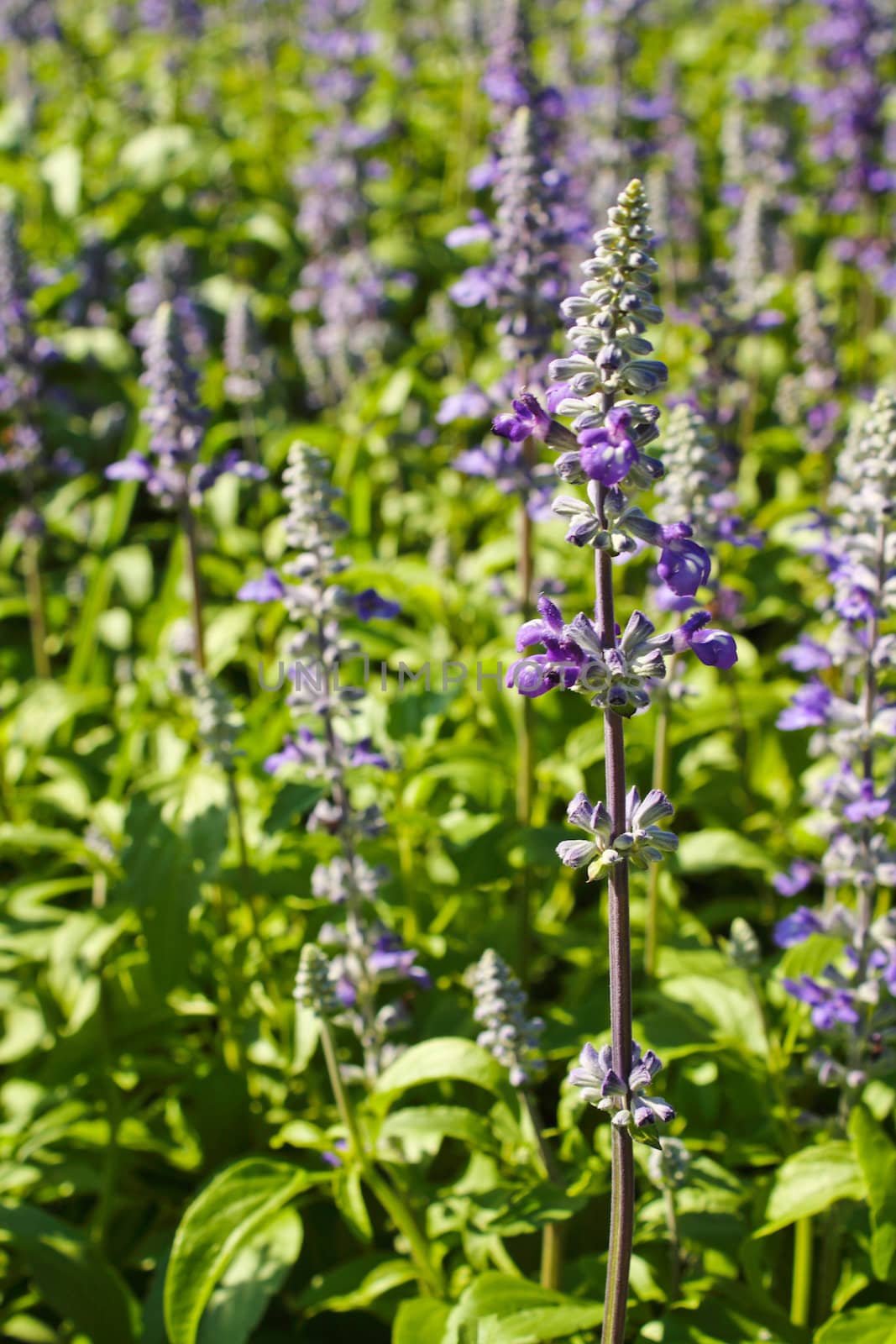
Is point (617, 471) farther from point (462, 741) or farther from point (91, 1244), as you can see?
A: point (91, 1244)

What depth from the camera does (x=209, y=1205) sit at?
165 inches

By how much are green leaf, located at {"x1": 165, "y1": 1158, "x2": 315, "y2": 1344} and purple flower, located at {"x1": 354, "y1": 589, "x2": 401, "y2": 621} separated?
2007 mm

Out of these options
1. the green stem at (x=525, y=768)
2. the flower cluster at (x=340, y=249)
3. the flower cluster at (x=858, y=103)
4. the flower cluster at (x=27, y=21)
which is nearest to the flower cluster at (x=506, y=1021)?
the green stem at (x=525, y=768)

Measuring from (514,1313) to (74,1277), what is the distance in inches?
75.2

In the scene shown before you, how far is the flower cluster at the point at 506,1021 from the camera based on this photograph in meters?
3.86

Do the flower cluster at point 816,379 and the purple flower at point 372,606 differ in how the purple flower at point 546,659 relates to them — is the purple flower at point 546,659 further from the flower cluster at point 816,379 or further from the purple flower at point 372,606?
the flower cluster at point 816,379

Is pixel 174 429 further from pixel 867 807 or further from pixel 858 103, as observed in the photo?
pixel 858 103

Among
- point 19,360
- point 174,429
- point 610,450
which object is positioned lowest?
point 610,450

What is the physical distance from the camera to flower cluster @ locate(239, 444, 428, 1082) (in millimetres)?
4398

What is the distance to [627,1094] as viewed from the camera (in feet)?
10.0

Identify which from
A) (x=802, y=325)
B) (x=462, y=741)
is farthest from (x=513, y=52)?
(x=462, y=741)

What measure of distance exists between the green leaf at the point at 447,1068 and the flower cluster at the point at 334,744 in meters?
0.31

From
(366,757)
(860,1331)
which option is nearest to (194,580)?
(366,757)

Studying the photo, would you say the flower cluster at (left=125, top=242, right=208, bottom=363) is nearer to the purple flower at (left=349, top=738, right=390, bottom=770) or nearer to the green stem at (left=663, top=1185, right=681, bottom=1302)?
the purple flower at (left=349, top=738, right=390, bottom=770)
